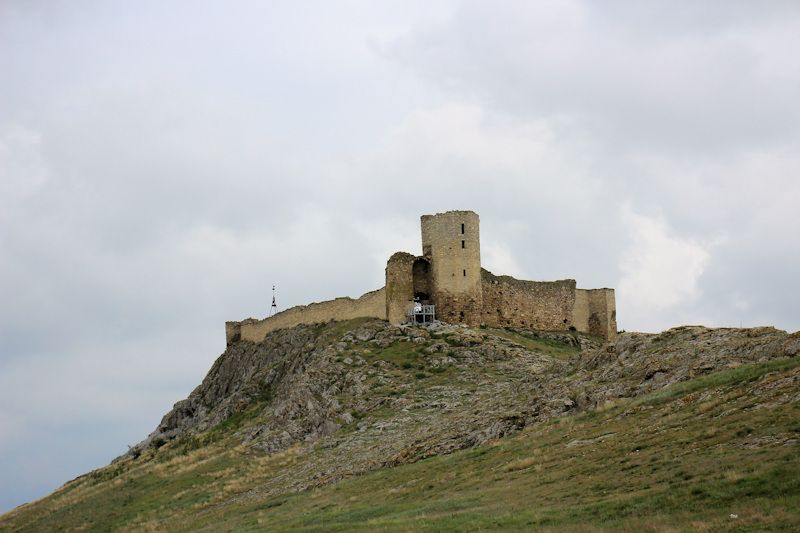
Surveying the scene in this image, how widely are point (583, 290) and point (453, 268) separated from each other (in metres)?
10.6

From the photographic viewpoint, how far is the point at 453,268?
50438 mm

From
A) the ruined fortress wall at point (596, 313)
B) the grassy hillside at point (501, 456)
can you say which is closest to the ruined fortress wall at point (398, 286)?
the grassy hillside at point (501, 456)

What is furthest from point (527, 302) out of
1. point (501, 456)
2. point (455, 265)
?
point (501, 456)

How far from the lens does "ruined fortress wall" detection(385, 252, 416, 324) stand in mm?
50938

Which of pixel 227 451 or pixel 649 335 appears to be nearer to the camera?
pixel 649 335

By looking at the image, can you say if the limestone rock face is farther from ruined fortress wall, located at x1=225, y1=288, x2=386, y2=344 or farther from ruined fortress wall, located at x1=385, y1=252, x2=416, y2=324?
ruined fortress wall, located at x1=385, y1=252, x2=416, y2=324

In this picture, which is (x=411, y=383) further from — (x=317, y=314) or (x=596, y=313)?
(x=596, y=313)

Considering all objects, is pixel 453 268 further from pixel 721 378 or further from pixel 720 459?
pixel 720 459

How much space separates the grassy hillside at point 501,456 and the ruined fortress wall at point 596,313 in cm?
628

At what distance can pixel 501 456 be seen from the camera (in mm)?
23984

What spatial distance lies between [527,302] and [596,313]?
501cm

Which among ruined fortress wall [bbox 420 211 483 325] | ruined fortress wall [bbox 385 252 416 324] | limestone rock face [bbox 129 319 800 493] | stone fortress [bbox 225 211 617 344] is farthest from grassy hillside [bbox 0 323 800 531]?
ruined fortress wall [bbox 385 252 416 324]

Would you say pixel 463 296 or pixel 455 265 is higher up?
pixel 455 265

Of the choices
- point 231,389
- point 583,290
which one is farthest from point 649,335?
point 231,389
